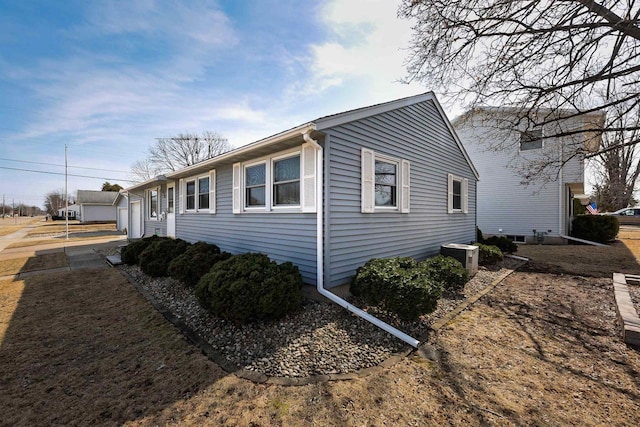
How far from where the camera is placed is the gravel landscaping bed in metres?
3.19

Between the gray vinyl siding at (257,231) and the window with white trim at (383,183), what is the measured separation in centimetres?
132

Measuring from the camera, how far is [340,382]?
2867 millimetres

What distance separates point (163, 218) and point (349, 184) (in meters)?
10.3

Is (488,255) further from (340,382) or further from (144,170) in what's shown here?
(144,170)

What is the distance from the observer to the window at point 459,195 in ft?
30.4

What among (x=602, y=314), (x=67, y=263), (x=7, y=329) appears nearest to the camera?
(x=7, y=329)

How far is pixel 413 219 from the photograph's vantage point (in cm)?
720

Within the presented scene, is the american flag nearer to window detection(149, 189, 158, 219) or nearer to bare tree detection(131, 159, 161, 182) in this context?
window detection(149, 189, 158, 219)

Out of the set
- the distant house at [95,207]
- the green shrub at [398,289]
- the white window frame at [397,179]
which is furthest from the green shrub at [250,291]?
the distant house at [95,207]

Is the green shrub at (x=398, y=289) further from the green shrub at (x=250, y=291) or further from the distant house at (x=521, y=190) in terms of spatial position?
the distant house at (x=521, y=190)

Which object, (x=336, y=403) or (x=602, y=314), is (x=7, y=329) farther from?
(x=602, y=314)

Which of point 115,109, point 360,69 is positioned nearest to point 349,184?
point 360,69

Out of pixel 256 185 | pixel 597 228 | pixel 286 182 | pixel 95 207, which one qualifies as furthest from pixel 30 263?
pixel 95 207

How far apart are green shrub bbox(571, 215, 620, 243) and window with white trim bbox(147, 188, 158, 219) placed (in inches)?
812
